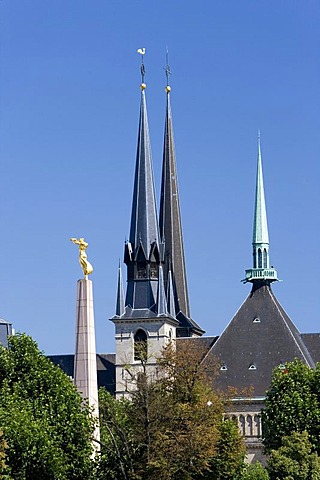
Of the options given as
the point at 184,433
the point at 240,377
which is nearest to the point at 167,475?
the point at 184,433

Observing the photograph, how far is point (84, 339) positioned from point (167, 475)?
7091mm

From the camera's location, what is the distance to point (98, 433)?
70375mm

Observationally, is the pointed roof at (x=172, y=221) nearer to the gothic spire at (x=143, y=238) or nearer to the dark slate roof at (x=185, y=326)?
Result: the dark slate roof at (x=185, y=326)

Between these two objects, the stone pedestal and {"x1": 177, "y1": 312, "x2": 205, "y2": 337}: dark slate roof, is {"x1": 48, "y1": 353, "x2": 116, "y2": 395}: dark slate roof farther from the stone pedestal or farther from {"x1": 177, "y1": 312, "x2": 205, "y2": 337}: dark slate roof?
the stone pedestal

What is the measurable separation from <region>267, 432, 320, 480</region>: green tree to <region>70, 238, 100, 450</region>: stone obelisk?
1052 centimetres

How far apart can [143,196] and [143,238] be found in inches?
137

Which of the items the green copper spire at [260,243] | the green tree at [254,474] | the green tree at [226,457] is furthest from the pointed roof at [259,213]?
the green tree at [226,457]

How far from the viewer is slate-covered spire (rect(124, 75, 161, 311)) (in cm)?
12650

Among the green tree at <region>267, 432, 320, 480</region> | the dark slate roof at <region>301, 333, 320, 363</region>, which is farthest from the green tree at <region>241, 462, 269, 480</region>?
the dark slate roof at <region>301, 333, 320, 363</region>

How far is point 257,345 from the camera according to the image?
124m

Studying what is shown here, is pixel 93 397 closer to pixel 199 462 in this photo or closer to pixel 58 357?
pixel 199 462

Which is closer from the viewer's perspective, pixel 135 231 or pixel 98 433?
pixel 98 433

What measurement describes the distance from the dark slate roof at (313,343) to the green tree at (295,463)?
160 feet

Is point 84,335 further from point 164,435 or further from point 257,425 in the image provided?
point 257,425
